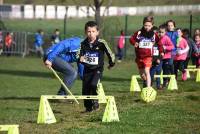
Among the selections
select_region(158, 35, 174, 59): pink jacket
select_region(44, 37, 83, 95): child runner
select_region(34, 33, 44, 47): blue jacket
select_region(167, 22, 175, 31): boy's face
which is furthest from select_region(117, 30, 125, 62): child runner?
select_region(44, 37, 83, 95): child runner

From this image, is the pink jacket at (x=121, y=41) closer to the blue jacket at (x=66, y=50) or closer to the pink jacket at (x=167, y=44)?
the pink jacket at (x=167, y=44)

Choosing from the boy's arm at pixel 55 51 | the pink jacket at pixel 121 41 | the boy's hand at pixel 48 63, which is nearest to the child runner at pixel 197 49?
the boy's arm at pixel 55 51

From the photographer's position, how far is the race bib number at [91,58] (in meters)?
11.7

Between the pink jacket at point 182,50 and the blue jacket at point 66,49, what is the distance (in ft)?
17.6

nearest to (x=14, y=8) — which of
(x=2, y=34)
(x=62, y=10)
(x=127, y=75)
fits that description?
(x=62, y=10)

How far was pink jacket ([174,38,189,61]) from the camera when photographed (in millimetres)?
18562

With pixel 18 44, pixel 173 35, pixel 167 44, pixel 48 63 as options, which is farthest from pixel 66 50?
pixel 18 44

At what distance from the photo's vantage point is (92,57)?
11688mm

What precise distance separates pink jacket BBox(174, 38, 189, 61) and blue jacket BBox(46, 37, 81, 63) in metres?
5.35

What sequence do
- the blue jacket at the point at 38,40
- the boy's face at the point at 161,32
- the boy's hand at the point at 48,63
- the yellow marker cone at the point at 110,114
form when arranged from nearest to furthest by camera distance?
the yellow marker cone at the point at 110,114, the boy's hand at the point at 48,63, the boy's face at the point at 161,32, the blue jacket at the point at 38,40

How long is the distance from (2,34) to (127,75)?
15.4 metres

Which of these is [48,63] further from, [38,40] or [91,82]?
[38,40]

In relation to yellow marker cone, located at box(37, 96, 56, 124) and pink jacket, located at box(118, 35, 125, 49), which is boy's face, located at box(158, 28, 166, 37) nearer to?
yellow marker cone, located at box(37, 96, 56, 124)

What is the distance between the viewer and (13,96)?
1644 centimetres
